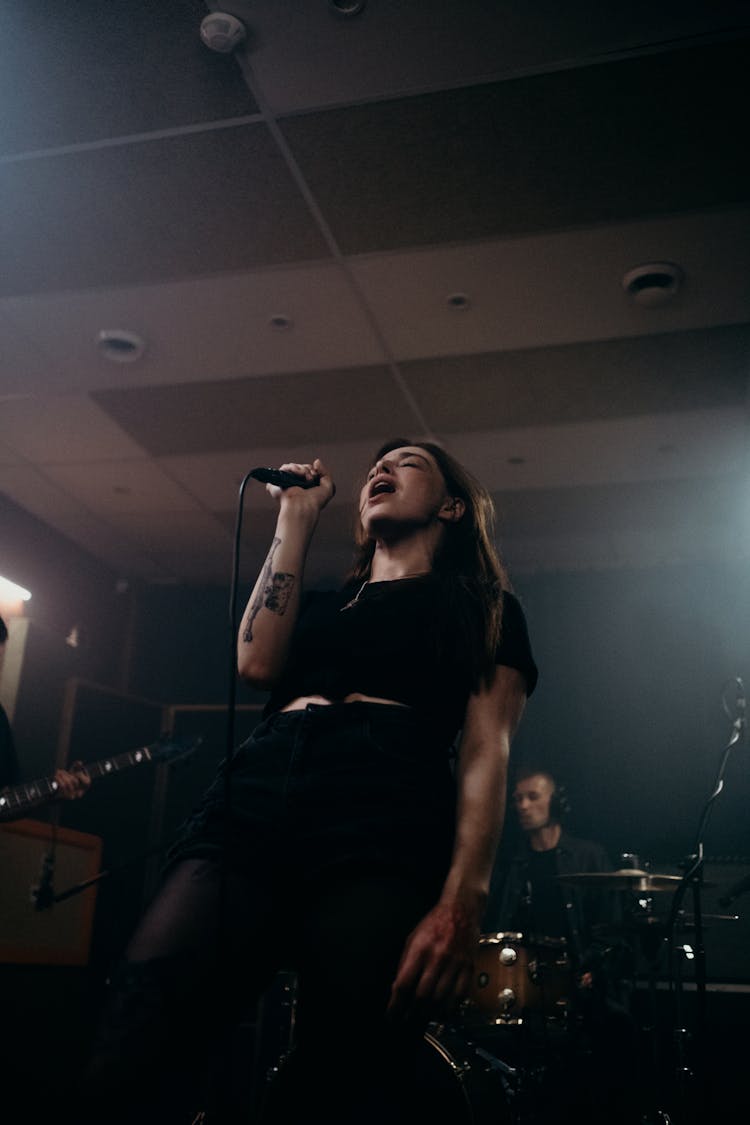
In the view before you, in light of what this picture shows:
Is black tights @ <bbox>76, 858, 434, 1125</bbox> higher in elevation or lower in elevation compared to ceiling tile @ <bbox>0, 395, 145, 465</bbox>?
lower

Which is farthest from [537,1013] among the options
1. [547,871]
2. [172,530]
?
[172,530]

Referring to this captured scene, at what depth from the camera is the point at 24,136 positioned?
9.62 feet

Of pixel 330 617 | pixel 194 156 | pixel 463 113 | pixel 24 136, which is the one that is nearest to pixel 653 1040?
pixel 330 617

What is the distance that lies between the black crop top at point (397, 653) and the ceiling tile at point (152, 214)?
6.84ft

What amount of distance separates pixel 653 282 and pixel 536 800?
3.03 metres

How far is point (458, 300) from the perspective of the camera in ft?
11.9

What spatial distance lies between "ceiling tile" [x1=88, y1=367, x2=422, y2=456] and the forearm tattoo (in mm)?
2784

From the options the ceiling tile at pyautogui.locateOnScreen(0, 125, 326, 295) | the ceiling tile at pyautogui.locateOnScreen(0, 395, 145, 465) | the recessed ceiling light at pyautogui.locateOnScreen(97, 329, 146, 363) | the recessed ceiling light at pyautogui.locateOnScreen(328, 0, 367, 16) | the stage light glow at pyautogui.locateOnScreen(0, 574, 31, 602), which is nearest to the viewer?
the recessed ceiling light at pyautogui.locateOnScreen(328, 0, 367, 16)

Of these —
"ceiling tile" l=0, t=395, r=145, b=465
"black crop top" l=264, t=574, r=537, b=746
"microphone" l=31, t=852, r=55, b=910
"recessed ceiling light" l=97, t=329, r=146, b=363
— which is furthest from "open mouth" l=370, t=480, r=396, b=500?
"microphone" l=31, t=852, r=55, b=910

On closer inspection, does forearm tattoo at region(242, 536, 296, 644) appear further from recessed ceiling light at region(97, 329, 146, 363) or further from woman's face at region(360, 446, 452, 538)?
recessed ceiling light at region(97, 329, 146, 363)

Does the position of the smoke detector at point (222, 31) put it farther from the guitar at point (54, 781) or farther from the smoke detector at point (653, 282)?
the guitar at point (54, 781)

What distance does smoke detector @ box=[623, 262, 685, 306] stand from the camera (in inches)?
135

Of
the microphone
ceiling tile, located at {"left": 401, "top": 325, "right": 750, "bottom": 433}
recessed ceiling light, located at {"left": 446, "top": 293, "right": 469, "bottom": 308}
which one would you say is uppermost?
recessed ceiling light, located at {"left": 446, "top": 293, "right": 469, "bottom": 308}

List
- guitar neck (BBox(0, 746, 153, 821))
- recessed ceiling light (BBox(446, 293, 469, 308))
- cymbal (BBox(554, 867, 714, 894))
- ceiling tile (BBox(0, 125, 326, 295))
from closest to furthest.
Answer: ceiling tile (BBox(0, 125, 326, 295))
recessed ceiling light (BBox(446, 293, 469, 308))
cymbal (BBox(554, 867, 714, 894))
guitar neck (BBox(0, 746, 153, 821))
